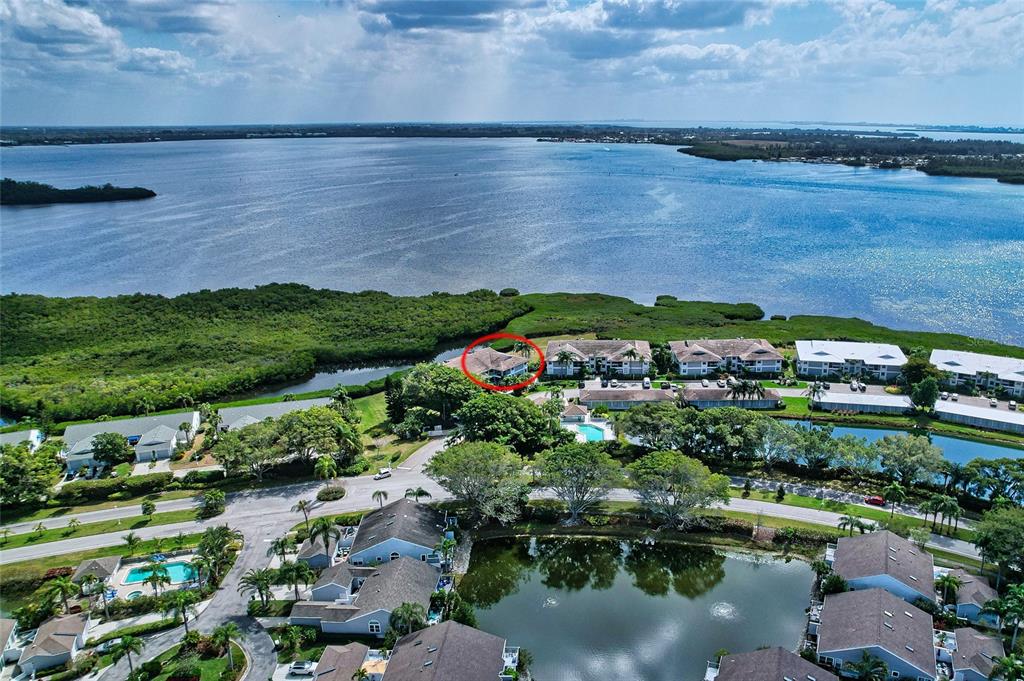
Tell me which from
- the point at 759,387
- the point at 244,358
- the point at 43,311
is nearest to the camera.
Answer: the point at 759,387

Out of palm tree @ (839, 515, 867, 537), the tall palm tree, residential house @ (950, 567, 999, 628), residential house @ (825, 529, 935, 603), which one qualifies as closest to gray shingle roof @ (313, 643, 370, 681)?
the tall palm tree

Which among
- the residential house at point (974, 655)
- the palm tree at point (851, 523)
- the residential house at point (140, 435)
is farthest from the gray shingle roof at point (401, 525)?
the residential house at point (974, 655)

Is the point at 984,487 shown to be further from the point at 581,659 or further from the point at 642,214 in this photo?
the point at 642,214

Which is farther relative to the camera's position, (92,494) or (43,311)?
(43,311)

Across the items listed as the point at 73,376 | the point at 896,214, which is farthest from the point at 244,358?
the point at 896,214

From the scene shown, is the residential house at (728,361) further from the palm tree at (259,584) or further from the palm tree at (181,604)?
the palm tree at (181,604)

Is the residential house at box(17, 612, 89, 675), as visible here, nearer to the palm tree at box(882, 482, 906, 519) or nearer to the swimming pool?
the swimming pool

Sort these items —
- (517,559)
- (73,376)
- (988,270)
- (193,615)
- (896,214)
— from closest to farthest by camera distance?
(193,615) < (517,559) < (73,376) < (988,270) < (896,214)

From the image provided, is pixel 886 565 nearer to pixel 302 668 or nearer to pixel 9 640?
pixel 302 668

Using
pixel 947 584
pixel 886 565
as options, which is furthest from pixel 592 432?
pixel 947 584
